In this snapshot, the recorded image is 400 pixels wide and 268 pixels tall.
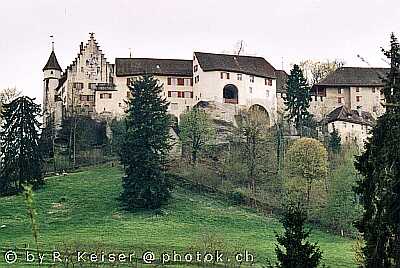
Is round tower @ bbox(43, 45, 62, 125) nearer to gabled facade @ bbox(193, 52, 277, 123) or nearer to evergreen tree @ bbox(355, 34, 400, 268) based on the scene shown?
gabled facade @ bbox(193, 52, 277, 123)

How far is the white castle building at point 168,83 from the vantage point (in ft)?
351

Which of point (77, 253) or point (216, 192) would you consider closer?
point (77, 253)

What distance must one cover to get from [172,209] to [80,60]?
40296mm

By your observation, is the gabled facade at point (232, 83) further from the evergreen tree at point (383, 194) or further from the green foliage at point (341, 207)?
the evergreen tree at point (383, 194)

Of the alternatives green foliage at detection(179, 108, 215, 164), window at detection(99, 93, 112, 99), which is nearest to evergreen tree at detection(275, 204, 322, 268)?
green foliage at detection(179, 108, 215, 164)

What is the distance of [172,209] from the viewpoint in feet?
249

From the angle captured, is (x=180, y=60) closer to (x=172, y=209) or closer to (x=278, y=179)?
(x=278, y=179)

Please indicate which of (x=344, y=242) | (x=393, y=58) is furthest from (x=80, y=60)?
(x=393, y=58)

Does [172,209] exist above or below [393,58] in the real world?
below

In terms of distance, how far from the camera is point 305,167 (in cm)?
8175

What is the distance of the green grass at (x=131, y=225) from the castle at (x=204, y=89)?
21966 millimetres

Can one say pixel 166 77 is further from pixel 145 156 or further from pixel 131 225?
pixel 131 225

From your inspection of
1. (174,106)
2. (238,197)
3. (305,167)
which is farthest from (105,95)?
(305,167)

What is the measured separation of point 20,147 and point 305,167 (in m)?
26.8
